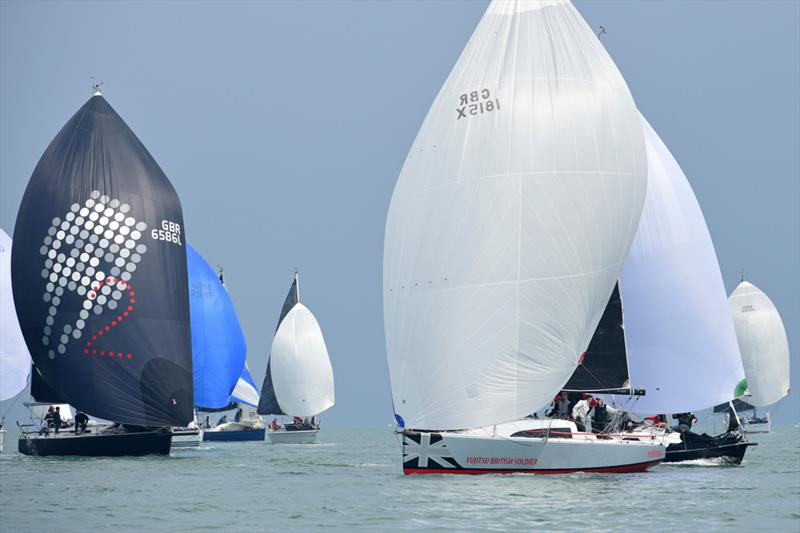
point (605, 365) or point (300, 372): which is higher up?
point (300, 372)

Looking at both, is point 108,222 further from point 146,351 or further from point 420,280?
point 420,280

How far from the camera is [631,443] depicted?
31469 mm

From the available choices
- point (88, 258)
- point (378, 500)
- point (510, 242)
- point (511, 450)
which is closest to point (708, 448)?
point (511, 450)

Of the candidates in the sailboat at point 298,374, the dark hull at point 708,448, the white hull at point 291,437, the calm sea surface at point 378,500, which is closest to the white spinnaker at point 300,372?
the sailboat at point 298,374

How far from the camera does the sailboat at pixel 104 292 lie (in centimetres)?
3875

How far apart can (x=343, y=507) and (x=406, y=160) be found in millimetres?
9481

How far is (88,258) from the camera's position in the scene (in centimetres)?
3950

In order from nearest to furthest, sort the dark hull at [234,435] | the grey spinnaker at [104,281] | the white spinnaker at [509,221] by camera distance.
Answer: the white spinnaker at [509,221]
the grey spinnaker at [104,281]
the dark hull at [234,435]

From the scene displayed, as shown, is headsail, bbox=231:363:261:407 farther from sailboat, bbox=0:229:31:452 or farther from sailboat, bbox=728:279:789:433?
sailboat, bbox=728:279:789:433

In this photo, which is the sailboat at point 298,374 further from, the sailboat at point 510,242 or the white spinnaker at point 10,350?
the sailboat at point 510,242

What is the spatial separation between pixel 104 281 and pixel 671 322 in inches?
677

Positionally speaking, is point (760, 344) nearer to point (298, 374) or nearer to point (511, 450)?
point (298, 374)

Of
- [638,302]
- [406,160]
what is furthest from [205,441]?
[406,160]

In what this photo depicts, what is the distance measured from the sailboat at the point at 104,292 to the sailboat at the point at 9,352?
8695 millimetres
